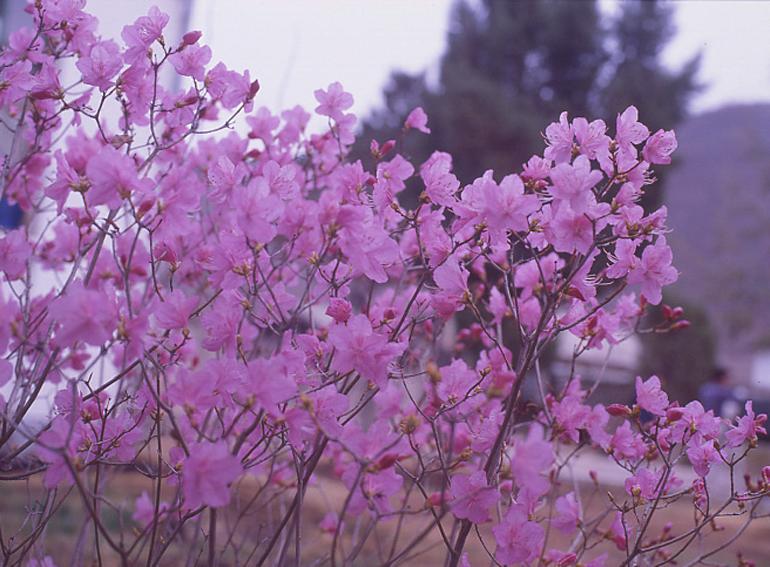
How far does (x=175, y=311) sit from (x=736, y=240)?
27.5 metres

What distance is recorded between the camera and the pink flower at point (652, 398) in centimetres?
153

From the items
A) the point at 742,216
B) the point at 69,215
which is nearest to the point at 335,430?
the point at 69,215

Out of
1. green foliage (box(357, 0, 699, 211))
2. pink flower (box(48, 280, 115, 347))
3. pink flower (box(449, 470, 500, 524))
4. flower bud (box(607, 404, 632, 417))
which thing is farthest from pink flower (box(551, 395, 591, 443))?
green foliage (box(357, 0, 699, 211))

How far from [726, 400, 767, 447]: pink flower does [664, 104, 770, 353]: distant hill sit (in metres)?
21.8

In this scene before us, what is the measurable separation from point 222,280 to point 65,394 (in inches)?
14.2

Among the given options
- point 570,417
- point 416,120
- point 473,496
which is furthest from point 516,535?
point 416,120

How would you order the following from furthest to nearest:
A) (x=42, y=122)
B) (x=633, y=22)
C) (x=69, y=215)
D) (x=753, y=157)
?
1. (x=753, y=157)
2. (x=633, y=22)
3. (x=42, y=122)
4. (x=69, y=215)

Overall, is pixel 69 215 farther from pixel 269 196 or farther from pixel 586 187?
pixel 586 187

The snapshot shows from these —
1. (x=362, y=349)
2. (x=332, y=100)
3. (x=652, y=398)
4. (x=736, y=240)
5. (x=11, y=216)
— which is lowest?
(x=362, y=349)

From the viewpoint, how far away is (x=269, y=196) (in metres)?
1.23

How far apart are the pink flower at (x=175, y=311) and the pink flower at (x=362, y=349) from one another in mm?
270

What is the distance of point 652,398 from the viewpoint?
154 centimetres

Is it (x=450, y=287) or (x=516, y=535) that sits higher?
(x=450, y=287)

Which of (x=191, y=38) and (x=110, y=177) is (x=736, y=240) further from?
(x=110, y=177)
